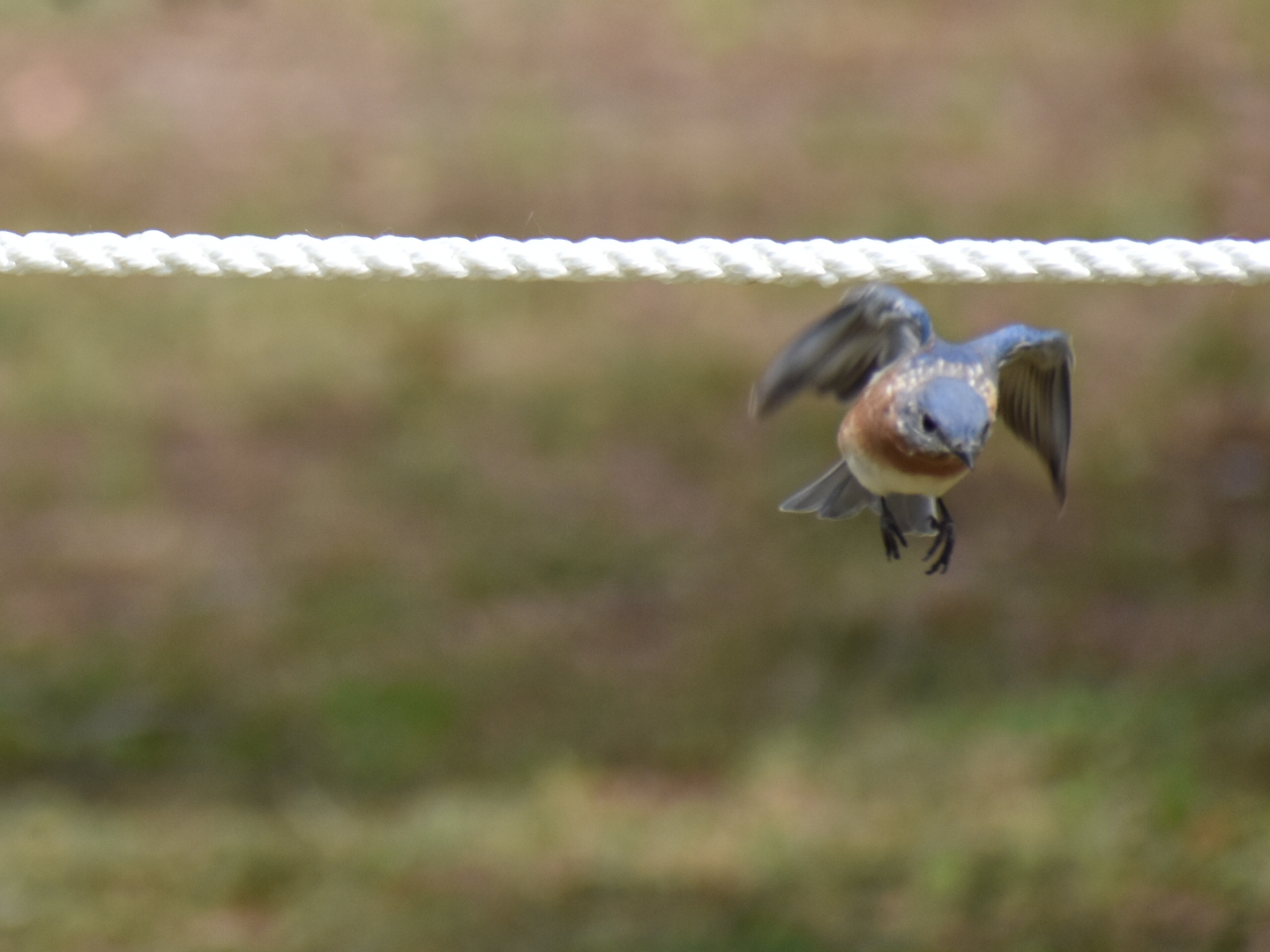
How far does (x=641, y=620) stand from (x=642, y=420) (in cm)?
124

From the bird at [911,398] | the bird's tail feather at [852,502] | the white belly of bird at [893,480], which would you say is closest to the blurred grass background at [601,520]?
the bird's tail feather at [852,502]

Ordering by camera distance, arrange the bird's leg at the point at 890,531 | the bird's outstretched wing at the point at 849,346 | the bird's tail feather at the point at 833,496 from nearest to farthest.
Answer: the bird's outstretched wing at the point at 849,346
the bird's leg at the point at 890,531
the bird's tail feather at the point at 833,496

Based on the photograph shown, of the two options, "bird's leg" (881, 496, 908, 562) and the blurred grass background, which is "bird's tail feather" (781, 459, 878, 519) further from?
the blurred grass background

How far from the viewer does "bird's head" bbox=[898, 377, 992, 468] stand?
79.5 inches

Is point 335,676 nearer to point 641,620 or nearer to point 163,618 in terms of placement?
point 163,618

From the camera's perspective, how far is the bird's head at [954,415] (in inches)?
79.5

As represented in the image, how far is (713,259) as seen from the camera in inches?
Result: 77.6

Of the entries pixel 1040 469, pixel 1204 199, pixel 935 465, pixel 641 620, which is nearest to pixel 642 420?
pixel 641 620

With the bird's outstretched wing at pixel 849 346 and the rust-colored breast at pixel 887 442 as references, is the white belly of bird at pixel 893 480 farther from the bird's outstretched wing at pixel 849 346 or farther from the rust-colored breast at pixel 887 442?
the bird's outstretched wing at pixel 849 346

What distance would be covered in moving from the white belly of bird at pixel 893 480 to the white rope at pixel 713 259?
12.7 inches

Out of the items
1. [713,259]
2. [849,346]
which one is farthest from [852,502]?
[713,259]

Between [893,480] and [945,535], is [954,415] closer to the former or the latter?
[893,480]

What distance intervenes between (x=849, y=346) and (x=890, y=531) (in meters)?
0.32

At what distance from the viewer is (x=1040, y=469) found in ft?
18.9
